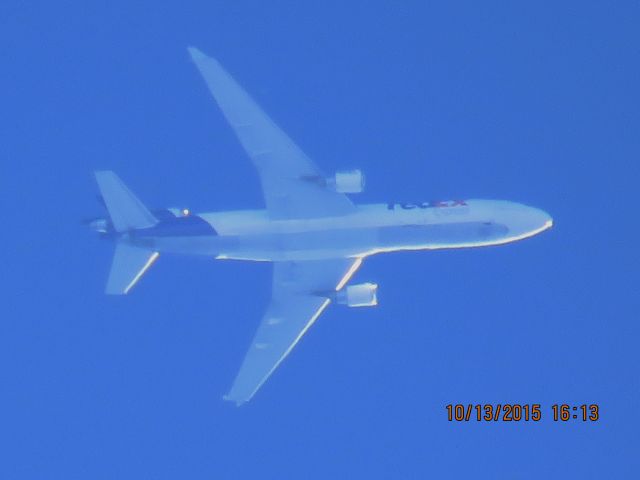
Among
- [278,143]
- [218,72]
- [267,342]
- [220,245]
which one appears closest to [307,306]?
[267,342]

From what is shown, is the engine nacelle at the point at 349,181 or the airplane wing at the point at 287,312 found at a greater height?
the engine nacelle at the point at 349,181

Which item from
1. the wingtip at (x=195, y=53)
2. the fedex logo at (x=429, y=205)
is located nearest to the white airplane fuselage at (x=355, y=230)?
the fedex logo at (x=429, y=205)

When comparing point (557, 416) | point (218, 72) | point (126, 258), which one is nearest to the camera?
point (218, 72)

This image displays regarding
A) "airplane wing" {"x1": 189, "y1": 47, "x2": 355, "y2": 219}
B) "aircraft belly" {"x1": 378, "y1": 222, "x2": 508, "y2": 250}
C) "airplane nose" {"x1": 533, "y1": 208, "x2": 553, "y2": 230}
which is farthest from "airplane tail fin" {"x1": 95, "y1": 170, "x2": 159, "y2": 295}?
"airplane nose" {"x1": 533, "y1": 208, "x2": 553, "y2": 230}

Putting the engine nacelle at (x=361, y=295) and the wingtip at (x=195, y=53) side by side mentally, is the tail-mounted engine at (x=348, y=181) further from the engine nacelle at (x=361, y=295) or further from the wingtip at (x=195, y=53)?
the wingtip at (x=195, y=53)

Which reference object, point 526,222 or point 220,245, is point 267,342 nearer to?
point 220,245

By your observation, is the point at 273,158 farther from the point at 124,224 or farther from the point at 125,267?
the point at 125,267

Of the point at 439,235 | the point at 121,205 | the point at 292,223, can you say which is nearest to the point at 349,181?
the point at 292,223
